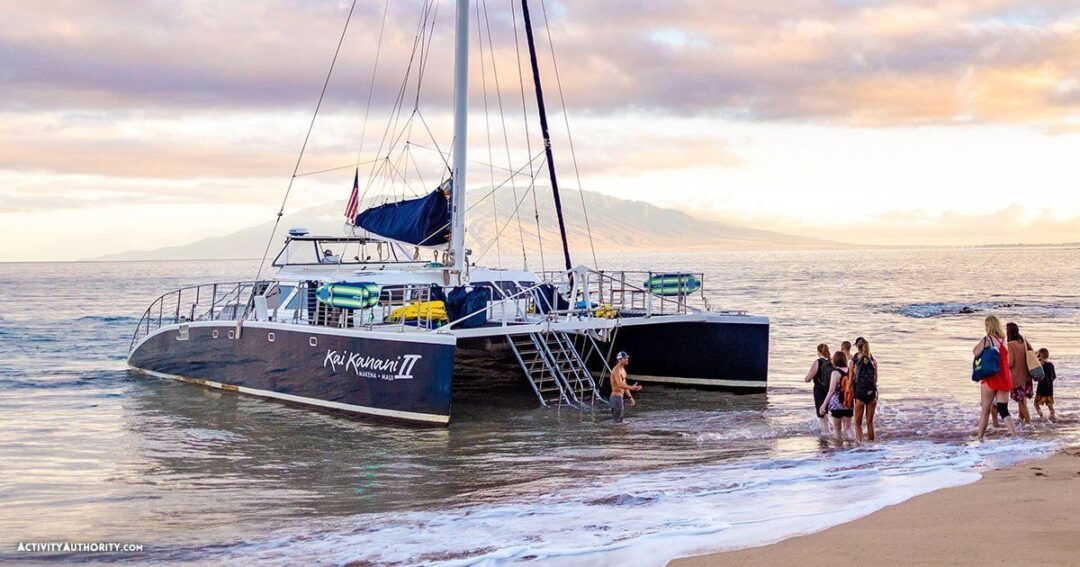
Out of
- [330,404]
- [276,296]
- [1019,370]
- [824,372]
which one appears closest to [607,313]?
[330,404]

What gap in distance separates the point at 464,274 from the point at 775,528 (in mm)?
11760

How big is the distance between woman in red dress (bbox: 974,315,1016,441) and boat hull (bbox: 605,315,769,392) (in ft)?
20.0

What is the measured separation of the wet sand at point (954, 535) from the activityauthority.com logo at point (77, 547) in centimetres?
509

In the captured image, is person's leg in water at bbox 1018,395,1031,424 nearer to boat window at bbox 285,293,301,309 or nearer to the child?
the child

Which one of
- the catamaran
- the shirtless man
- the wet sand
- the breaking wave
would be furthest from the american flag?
the breaking wave

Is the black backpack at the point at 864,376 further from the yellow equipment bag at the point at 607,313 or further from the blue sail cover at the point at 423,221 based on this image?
the blue sail cover at the point at 423,221

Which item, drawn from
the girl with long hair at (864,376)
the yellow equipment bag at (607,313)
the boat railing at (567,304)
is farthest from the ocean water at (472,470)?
the yellow equipment bag at (607,313)

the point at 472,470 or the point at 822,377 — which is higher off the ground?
the point at 822,377

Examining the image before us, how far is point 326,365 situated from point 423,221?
371cm

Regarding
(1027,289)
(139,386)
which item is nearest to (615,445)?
(139,386)

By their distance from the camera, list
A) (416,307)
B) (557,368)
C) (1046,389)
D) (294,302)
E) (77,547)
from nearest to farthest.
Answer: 1. (77,547)
2. (1046,389)
3. (416,307)
4. (557,368)
5. (294,302)

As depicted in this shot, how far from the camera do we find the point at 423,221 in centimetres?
1917

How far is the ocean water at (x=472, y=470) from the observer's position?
28.2 feet

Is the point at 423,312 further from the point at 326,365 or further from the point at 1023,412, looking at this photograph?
the point at 1023,412
